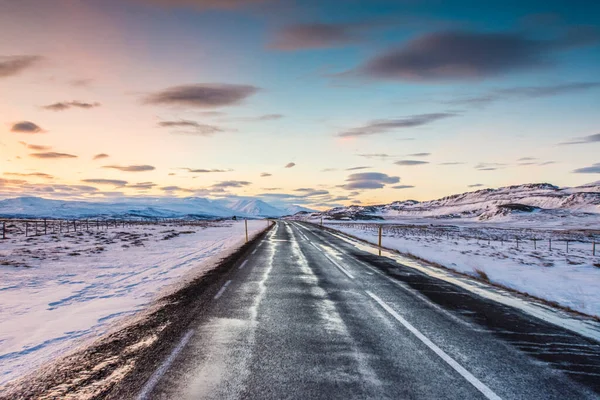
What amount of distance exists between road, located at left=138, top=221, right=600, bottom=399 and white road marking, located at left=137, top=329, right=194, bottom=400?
15 millimetres

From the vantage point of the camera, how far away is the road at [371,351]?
13.6 feet

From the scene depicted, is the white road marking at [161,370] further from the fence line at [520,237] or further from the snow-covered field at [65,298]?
the fence line at [520,237]

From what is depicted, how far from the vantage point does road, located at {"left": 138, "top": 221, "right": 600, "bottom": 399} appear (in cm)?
414

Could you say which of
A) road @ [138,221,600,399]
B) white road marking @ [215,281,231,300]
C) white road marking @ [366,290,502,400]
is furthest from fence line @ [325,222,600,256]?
white road marking @ [215,281,231,300]

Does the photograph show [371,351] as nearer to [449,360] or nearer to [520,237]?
[449,360]

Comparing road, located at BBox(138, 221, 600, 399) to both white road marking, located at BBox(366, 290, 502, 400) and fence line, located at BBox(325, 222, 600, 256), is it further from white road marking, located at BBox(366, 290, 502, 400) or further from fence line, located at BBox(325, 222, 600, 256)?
fence line, located at BBox(325, 222, 600, 256)

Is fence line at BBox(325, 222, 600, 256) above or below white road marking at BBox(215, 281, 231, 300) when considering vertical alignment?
below

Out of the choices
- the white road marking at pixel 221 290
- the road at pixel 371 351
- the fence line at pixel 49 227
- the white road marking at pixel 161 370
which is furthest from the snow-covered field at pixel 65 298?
the fence line at pixel 49 227

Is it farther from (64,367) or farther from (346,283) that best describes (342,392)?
(346,283)

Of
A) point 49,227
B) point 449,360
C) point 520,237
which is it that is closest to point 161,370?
point 449,360

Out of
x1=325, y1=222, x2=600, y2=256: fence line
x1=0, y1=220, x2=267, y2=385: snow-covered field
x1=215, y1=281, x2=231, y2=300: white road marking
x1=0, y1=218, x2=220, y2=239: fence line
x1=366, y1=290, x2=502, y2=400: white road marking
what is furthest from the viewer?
x1=0, y1=218, x2=220, y2=239: fence line

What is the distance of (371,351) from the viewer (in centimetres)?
530

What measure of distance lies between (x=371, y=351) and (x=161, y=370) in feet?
10.0

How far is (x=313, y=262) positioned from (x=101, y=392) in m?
12.0
